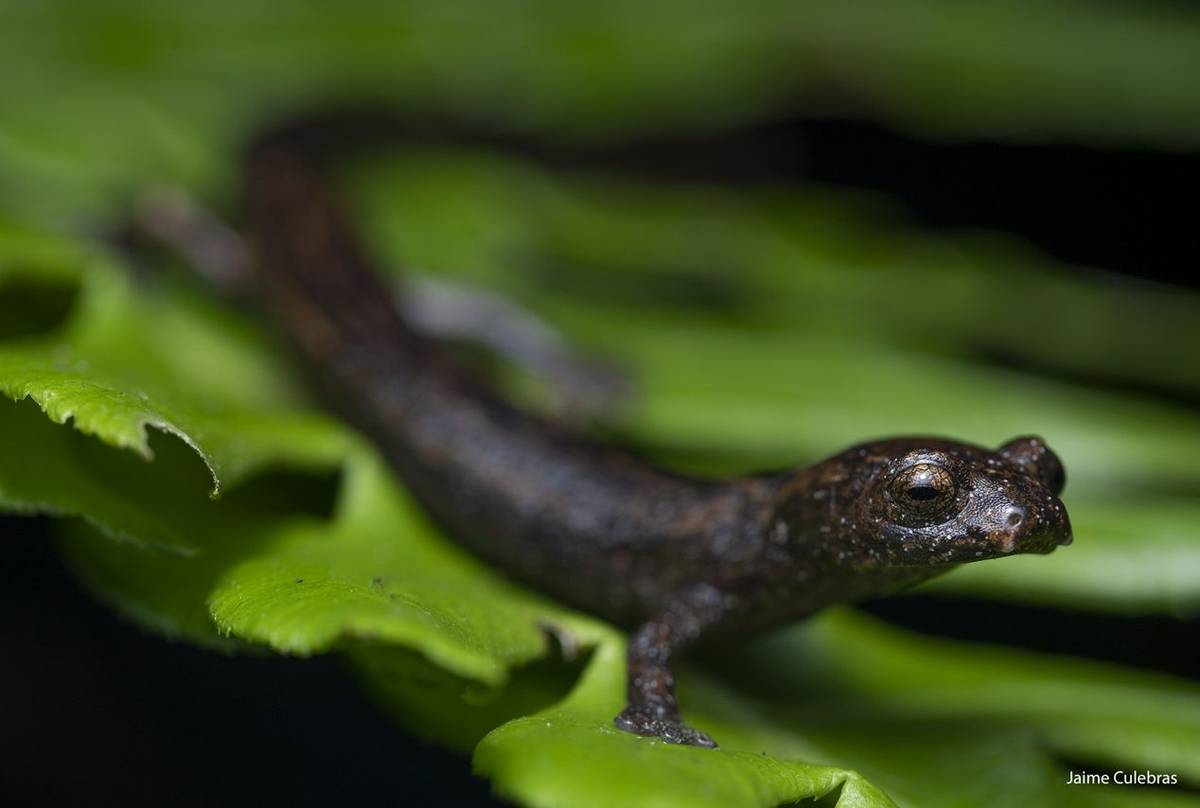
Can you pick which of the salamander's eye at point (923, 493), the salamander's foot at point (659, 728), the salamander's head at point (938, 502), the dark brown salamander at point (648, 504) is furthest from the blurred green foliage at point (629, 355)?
the salamander's eye at point (923, 493)

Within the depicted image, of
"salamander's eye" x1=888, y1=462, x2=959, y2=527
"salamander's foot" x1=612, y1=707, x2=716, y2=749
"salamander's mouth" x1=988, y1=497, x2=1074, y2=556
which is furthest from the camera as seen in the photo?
"salamander's eye" x1=888, y1=462, x2=959, y2=527

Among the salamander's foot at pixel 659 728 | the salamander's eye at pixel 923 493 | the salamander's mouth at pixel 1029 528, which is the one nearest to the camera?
the salamander's foot at pixel 659 728

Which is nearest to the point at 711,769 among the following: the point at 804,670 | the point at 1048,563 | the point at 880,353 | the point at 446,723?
the point at 446,723

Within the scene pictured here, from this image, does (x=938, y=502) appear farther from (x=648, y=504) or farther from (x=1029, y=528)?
(x=648, y=504)

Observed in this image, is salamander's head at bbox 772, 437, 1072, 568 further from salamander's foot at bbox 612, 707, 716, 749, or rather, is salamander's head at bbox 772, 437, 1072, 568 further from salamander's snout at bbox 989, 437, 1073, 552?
salamander's foot at bbox 612, 707, 716, 749

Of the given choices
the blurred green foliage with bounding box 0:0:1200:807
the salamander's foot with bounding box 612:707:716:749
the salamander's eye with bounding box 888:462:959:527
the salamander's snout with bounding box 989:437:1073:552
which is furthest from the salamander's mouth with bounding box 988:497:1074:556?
the salamander's foot with bounding box 612:707:716:749

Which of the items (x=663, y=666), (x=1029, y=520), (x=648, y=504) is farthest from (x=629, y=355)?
(x=1029, y=520)

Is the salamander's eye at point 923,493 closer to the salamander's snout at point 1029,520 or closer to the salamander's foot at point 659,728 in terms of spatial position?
the salamander's snout at point 1029,520
